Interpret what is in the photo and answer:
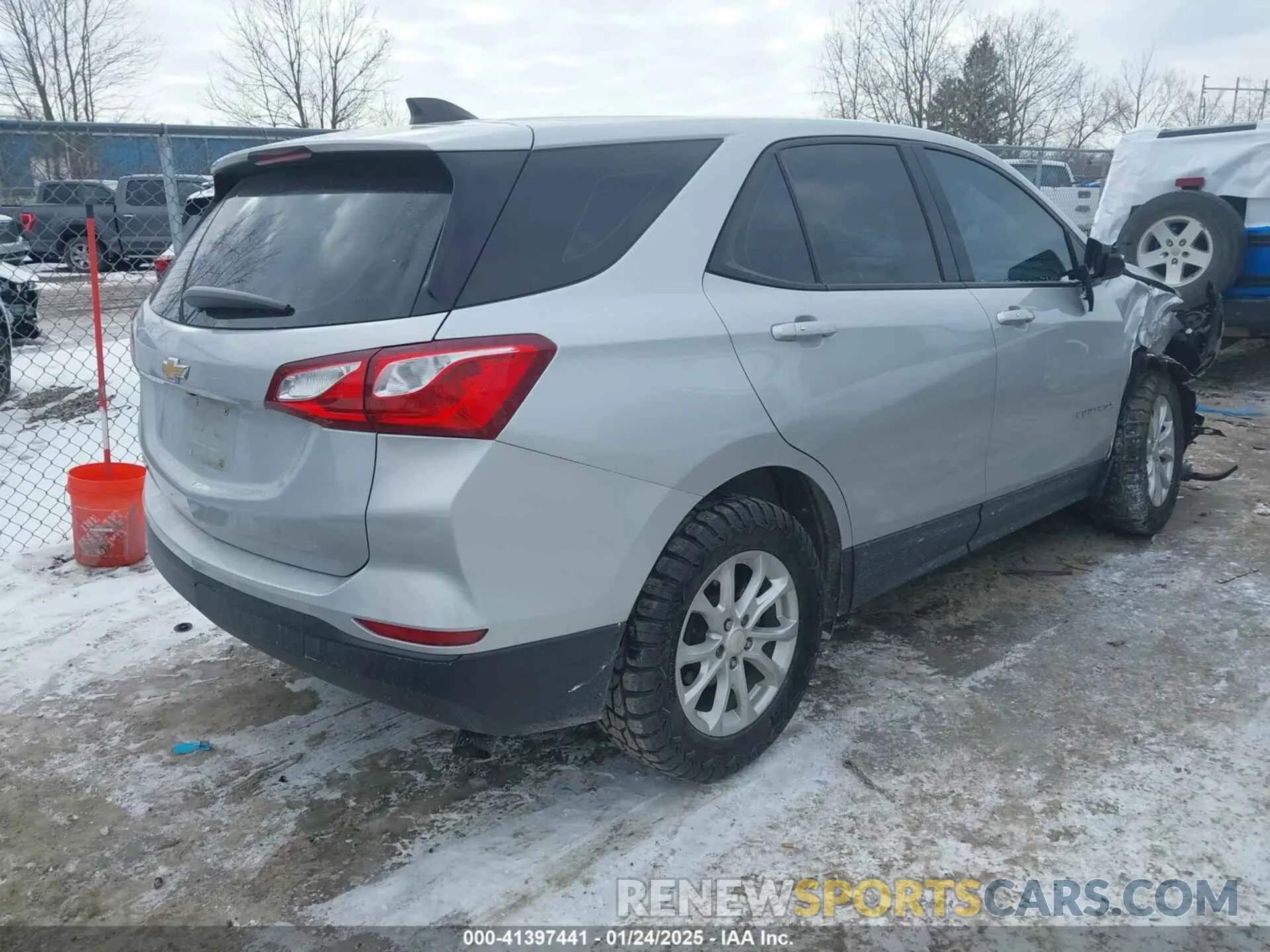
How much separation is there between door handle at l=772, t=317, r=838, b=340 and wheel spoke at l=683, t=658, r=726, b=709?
89 centimetres

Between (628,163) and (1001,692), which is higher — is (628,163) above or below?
above

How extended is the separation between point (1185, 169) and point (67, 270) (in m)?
9.67

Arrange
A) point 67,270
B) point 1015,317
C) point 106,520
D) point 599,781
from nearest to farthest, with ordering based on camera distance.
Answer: point 599,781, point 1015,317, point 106,520, point 67,270

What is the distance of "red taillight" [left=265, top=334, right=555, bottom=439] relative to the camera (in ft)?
6.98

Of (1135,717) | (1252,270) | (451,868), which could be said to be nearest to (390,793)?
(451,868)

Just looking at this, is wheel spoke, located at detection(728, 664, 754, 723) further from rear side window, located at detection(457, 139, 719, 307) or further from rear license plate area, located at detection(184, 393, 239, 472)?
rear license plate area, located at detection(184, 393, 239, 472)

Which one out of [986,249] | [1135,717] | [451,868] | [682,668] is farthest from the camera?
[986,249]

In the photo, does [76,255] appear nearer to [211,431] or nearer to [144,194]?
[144,194]

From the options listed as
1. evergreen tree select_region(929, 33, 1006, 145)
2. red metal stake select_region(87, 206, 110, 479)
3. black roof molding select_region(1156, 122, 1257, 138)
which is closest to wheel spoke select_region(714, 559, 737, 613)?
red metal stake select_region(87, 206, 110, 479)

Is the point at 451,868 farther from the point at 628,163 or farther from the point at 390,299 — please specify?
the point at 628,163

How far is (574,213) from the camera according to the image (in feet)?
7.97

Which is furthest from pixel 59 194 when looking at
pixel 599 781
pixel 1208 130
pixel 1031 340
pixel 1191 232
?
pixel 1208 130

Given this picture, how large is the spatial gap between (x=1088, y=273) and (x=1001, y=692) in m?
1.87

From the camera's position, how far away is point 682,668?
8.91 feet
